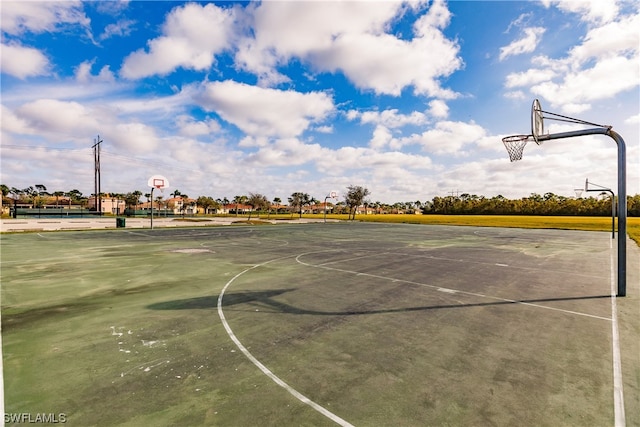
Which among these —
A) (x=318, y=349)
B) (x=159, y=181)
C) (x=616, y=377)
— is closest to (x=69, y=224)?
(x=159, y=181)

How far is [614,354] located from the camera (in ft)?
19.5

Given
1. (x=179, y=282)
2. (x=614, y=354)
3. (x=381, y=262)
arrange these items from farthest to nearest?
(x=381, y=262) < (x=179, y=282) < (x=614, y=354)

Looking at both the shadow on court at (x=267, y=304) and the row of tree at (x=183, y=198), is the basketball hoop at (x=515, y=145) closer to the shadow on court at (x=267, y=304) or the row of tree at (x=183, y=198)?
the shadow on court at (x=267, y=304)

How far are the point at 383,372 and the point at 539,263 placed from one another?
1592cm

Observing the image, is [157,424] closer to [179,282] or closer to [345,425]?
[345,425]

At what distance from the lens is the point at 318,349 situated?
5.98 meters

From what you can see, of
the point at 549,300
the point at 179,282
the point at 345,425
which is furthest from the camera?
the point at 179,282

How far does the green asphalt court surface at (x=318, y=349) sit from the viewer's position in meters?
4.18

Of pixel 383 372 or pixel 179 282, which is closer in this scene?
pixel 383 372

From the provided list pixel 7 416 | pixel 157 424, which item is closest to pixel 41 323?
pixel 7 416

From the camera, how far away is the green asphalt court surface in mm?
4184

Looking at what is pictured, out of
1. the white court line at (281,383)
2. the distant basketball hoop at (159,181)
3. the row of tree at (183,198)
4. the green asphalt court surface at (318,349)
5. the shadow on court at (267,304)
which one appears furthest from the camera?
the row of tree at (183,198)

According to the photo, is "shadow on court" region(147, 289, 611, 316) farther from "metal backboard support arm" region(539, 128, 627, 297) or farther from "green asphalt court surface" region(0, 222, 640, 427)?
"metal backboard support arm" region(539, 128, 627, 297)

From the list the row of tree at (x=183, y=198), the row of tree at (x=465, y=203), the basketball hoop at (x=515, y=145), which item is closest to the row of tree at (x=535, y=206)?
the row of tree at (x=465, y=203)
